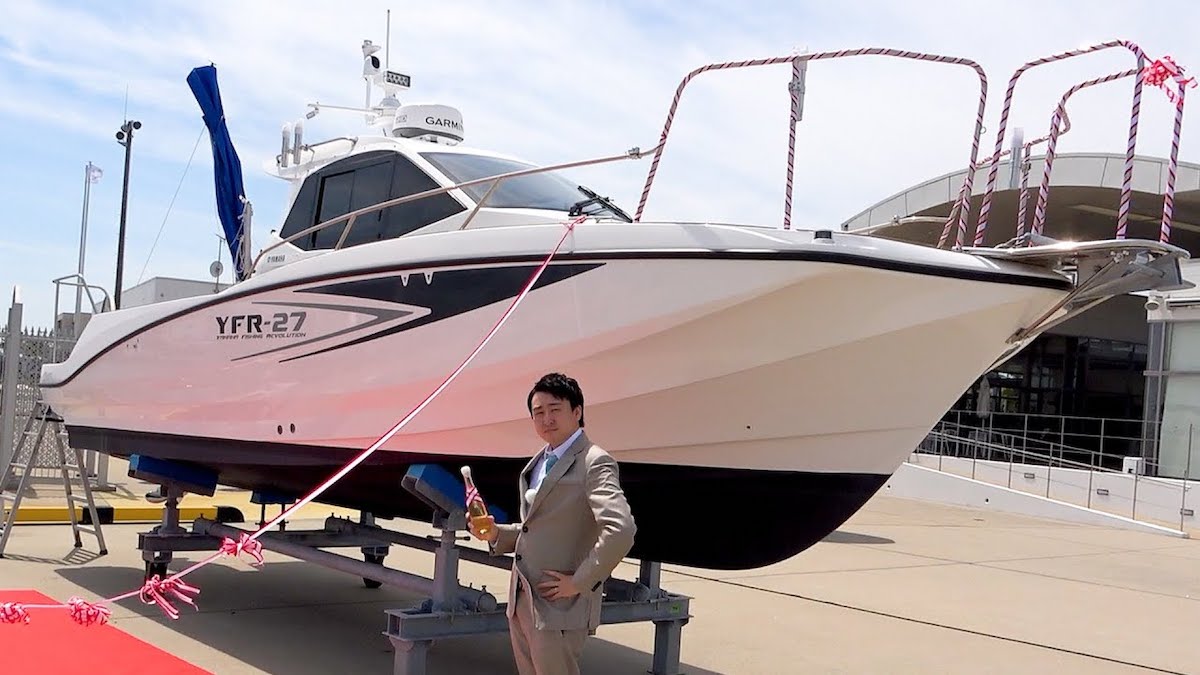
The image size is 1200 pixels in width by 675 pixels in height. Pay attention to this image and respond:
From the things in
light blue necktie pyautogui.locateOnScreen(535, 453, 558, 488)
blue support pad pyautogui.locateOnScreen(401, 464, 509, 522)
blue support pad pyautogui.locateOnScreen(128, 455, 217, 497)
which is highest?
light blue necktie pyautogui.locateOnScreen(535, 453, 558, 488)

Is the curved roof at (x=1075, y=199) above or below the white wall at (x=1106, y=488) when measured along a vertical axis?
above

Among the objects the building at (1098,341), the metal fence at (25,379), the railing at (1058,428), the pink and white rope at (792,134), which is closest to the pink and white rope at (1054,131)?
the pink and white rope at (792,134)

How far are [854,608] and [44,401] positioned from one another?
589cm

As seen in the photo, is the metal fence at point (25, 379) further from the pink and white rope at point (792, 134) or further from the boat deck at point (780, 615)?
the pink and white rope at point (792, 134)

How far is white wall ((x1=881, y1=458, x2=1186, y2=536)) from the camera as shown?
623 inches

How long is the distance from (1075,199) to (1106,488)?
712 cm

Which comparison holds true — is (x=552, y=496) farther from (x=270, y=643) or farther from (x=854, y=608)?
(x=854, y=608)

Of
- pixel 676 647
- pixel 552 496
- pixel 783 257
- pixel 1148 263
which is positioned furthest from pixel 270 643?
pixel 1148 263

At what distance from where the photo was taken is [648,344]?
4.50 meters

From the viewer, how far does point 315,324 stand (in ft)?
17.6

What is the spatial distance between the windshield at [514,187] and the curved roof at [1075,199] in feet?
35.8

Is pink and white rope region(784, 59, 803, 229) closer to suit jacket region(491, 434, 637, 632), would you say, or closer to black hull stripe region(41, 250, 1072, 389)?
black hull stripe region(41, 250, 1072, 389)

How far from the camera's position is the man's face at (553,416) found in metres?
3.46

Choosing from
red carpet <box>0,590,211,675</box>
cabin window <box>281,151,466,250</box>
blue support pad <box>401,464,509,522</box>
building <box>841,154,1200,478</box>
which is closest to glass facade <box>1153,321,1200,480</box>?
building <box>841,154,1200,478</box>
